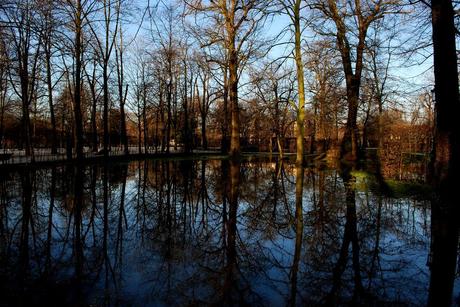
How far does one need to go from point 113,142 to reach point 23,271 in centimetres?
5977

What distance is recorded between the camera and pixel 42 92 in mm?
37781

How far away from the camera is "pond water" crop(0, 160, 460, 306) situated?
383 centimetres

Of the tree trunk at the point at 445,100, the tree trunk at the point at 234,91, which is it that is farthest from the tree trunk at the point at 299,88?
the tree trunk at the point at 445,100

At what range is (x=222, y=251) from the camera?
5355 millimetres

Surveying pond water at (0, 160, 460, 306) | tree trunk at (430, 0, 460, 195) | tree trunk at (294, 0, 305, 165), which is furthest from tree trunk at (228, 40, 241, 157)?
pond water at (0, 160, 460, 306)

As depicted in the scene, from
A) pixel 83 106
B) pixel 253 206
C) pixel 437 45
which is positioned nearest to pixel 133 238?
pixel 253 206

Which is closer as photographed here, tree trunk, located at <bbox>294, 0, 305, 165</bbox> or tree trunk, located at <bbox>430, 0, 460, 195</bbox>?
tree trunk, located at <bbox>430, 0, 460, 195</bbox>

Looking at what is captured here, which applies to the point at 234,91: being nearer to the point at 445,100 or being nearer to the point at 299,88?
the point at 299,88

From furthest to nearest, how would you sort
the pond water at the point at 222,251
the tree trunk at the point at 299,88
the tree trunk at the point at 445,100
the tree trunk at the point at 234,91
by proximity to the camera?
1. the tree trunk at the point at 234,91
2. the tree trunk at the point at 299,88
3. the tree trunk at the point at 445,100
4. the pond water at the point at 222,251

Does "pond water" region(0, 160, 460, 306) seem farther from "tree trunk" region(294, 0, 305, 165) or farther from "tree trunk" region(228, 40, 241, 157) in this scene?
"tree trunk" region(228, 40, 241, 157)

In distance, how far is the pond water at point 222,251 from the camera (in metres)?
3.83

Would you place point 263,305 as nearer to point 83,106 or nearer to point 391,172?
point 391,172

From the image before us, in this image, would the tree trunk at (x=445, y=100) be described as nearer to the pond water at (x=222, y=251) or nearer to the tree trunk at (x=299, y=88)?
the pond water at (x=222, y=251)

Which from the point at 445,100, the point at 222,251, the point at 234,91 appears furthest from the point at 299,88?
the point at 222,251
